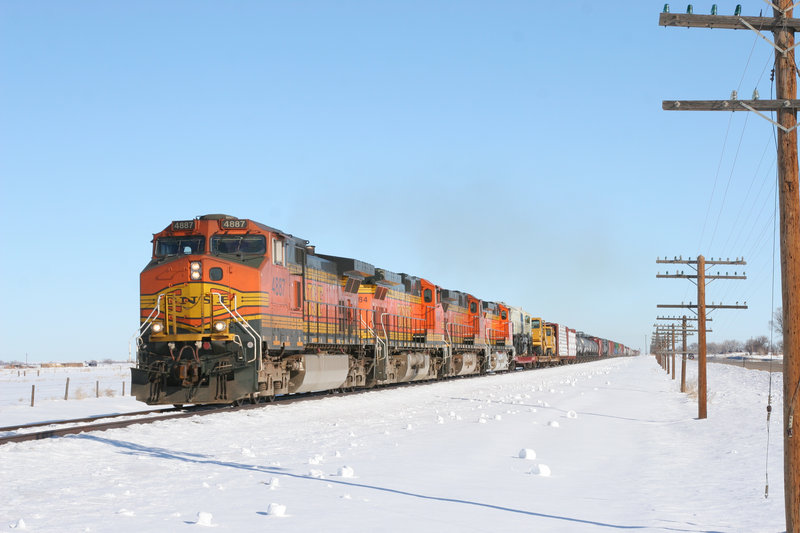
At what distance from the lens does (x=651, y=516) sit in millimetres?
8789

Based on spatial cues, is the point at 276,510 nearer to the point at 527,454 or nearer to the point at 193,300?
the point at 527,454

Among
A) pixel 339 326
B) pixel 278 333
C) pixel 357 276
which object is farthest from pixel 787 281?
pixel 357 276

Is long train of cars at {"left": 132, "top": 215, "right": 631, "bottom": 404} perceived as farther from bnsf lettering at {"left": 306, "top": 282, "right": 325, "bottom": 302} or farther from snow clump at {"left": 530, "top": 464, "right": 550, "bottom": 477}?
snow clump at {"left": 530, "top": 464, "right": 550, "bottom": 477}

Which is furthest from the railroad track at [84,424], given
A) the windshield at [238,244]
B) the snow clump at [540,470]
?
the snow clump at [540,470]

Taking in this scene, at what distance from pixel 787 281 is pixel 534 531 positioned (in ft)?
12.3

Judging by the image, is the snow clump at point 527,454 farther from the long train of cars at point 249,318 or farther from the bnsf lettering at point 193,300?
the bnsf lettering at point 193,300

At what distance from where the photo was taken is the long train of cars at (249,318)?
61.7 feet

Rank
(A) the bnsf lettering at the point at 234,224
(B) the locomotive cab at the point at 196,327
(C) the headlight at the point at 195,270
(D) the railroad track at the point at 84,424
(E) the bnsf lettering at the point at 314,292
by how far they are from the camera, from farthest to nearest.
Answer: (E) the bnsf lettering at the point at 314,292 → (A) the bnsf lettering at the point at 234,224 → (C) the headlight at the point at 195,270 → (B) the locomotive cab at the point at 196,327 → (D) the railroad track at the point at 84,424

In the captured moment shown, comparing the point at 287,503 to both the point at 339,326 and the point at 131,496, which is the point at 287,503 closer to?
the point at 131,496

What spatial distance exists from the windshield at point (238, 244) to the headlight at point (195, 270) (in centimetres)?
84

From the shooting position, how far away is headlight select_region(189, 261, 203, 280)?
19125 mm

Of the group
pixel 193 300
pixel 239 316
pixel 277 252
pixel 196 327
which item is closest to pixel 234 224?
pixel 277 252

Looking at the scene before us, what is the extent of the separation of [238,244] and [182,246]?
144 centimetres

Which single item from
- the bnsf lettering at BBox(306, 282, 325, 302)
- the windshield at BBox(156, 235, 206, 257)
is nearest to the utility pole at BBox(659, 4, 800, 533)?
the windshield at BBox(156, 235, 206, 257)
